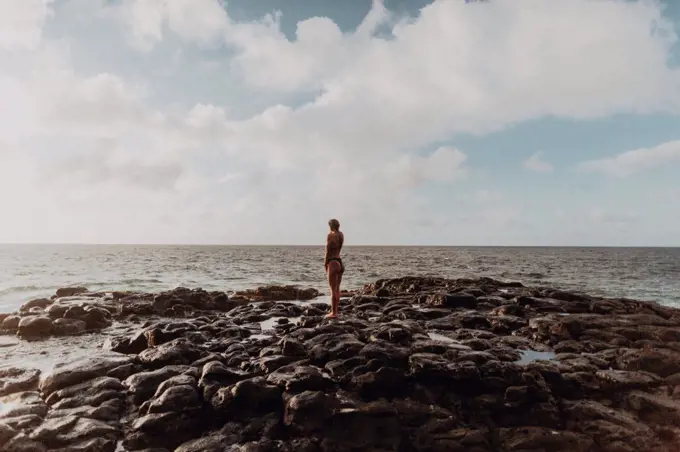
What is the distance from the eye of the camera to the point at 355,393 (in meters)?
9.80

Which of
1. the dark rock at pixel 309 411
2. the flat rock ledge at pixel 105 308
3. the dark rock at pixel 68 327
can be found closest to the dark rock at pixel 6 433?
the dark rock at pixel 309 411

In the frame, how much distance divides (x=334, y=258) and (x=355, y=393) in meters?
8.09

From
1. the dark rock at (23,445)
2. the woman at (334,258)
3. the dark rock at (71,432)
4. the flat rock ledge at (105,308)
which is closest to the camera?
the dark rock at (23,445)

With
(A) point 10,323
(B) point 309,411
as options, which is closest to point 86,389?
(B) point 309,411

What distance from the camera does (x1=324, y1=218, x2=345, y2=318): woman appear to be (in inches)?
670

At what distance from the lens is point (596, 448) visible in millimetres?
8078

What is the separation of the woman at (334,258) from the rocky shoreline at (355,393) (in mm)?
2402

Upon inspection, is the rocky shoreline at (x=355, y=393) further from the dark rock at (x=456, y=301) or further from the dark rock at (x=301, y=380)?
the dark rock at (x=456, y=301)

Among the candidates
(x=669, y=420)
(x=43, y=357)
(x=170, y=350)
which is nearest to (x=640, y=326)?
(x=669, y=420)

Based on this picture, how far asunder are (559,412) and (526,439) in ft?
5.58

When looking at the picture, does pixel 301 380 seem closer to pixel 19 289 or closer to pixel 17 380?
pixel 17 380

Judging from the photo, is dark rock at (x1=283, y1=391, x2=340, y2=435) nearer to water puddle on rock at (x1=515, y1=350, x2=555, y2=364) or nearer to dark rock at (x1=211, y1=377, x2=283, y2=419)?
dark rock at (x1=211, y1=377, x2=283, y2=419)

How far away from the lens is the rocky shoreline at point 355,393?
8281 mm

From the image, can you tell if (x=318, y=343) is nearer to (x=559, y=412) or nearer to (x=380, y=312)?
(x=559, y=412)
